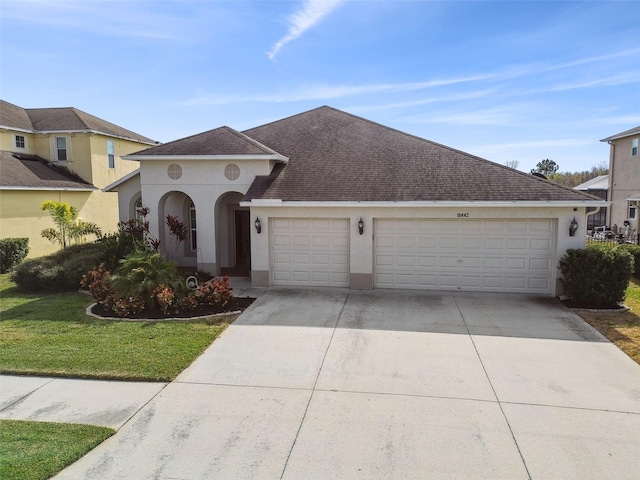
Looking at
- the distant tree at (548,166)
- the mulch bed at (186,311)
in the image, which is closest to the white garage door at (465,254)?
the mulch bed at (186,311)

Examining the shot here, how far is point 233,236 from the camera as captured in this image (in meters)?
17.1

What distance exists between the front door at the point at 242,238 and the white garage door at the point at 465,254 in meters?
5.96

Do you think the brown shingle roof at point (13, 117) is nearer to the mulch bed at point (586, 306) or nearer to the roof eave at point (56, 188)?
the roof eave at point (56, 188)

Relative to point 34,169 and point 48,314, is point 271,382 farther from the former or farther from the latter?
point 34,169

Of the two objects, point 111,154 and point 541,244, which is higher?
point 111,154

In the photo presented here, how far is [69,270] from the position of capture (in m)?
13.8

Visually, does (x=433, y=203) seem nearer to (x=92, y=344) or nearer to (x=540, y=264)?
(x=540, y=264)

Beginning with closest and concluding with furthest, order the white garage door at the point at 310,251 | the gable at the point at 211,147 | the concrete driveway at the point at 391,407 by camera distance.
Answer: the concrete driveway at the point at 391,407 < the white garage door at the point at 310,251 < the gable at the point at 211,147

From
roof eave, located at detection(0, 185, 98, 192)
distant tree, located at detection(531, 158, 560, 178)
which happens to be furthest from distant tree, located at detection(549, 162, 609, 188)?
roof eave, located at detection(0, 185, 98, 192)

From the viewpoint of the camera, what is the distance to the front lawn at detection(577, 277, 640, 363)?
8.96 metres

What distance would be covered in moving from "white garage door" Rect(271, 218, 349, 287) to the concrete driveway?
140 inches

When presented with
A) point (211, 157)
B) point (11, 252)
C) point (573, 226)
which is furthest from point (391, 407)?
point (11, 252)

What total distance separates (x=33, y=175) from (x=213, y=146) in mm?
12900

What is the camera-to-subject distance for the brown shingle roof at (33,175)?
2069 cm
